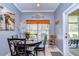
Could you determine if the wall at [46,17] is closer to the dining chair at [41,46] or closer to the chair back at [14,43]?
the dining chair at [41,46]

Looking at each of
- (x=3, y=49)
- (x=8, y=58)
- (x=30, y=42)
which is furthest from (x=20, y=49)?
(x=8, y=58)

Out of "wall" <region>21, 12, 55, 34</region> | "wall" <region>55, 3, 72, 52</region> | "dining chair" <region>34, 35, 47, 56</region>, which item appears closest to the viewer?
"wall" <region>21, 12, 55, 34</region>

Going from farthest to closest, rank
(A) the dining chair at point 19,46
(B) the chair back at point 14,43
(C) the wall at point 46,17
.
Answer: (C) the wall at point 46,17 < (A) the dining chair at point 19,46 < (B) the chair back at point 14,43

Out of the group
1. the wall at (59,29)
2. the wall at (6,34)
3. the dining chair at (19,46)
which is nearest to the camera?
the wall at (6,34)

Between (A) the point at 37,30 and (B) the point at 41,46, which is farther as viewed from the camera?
(B) the point at 41,46

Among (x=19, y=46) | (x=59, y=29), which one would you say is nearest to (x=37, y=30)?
(x=19, y=46)

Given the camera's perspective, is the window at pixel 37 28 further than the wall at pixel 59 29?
No

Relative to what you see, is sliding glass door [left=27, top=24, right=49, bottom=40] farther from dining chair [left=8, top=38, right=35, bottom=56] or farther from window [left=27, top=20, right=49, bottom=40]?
dining chair [left=8, top=38, right=35, bottom=56]

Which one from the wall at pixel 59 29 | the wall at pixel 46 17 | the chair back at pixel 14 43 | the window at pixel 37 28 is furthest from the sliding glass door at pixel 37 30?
the wall at pixel 59 29

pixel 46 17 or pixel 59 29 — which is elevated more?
pixel 46 17

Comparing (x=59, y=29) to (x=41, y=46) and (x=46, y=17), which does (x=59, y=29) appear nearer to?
(x=46, y=17)

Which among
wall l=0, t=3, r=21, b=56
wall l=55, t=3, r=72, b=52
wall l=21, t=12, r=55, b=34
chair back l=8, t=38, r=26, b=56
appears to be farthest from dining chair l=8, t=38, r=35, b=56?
wall l=55, t=3, r=72, b=52

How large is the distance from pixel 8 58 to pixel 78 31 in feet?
17.6

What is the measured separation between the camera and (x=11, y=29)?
361 cm
